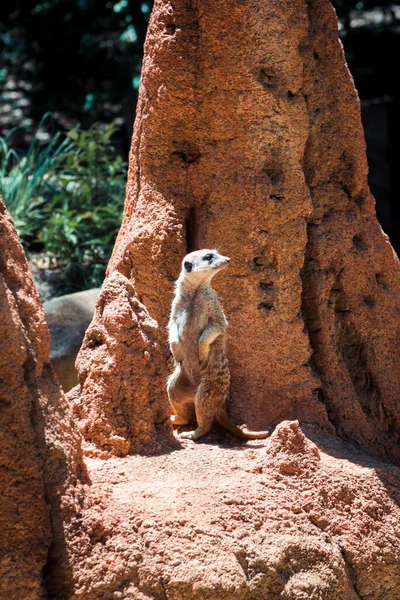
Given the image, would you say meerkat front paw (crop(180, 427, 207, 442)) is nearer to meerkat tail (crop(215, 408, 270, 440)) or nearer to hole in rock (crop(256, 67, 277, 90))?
meerkat tail (crop(215, 408, 270, 440))

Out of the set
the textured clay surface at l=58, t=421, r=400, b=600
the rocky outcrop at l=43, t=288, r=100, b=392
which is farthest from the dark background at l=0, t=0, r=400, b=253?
the textured clay surface at l=58, t=421, r=400, b=600

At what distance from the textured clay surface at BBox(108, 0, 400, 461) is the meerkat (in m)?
0.17

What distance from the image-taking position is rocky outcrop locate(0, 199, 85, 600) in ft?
9.35

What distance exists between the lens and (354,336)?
441cm

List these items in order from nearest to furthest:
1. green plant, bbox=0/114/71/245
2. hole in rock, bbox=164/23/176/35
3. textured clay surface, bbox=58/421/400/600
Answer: textured clay surface, bbox=58/421/400/600 → hole in rock, bbox=164/23/176/35 → green plant, bbox=0/114/71/245

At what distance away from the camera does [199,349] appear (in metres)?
4.13

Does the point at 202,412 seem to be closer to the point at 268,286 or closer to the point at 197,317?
the point at 197,317

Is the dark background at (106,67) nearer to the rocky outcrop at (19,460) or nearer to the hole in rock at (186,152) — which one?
the hole in rock at (186,152)

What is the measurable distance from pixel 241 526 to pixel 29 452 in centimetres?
81

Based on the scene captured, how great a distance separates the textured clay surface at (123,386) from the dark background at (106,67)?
5.83m

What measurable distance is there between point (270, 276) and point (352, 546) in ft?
4.37

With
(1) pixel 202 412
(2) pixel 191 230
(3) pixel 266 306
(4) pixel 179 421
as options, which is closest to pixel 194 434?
(1) pixel 202 412

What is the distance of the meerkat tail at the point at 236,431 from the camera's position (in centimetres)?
403

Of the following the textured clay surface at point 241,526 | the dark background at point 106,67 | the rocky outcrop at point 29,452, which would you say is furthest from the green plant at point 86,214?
the rocky outcrop at point 29,452
